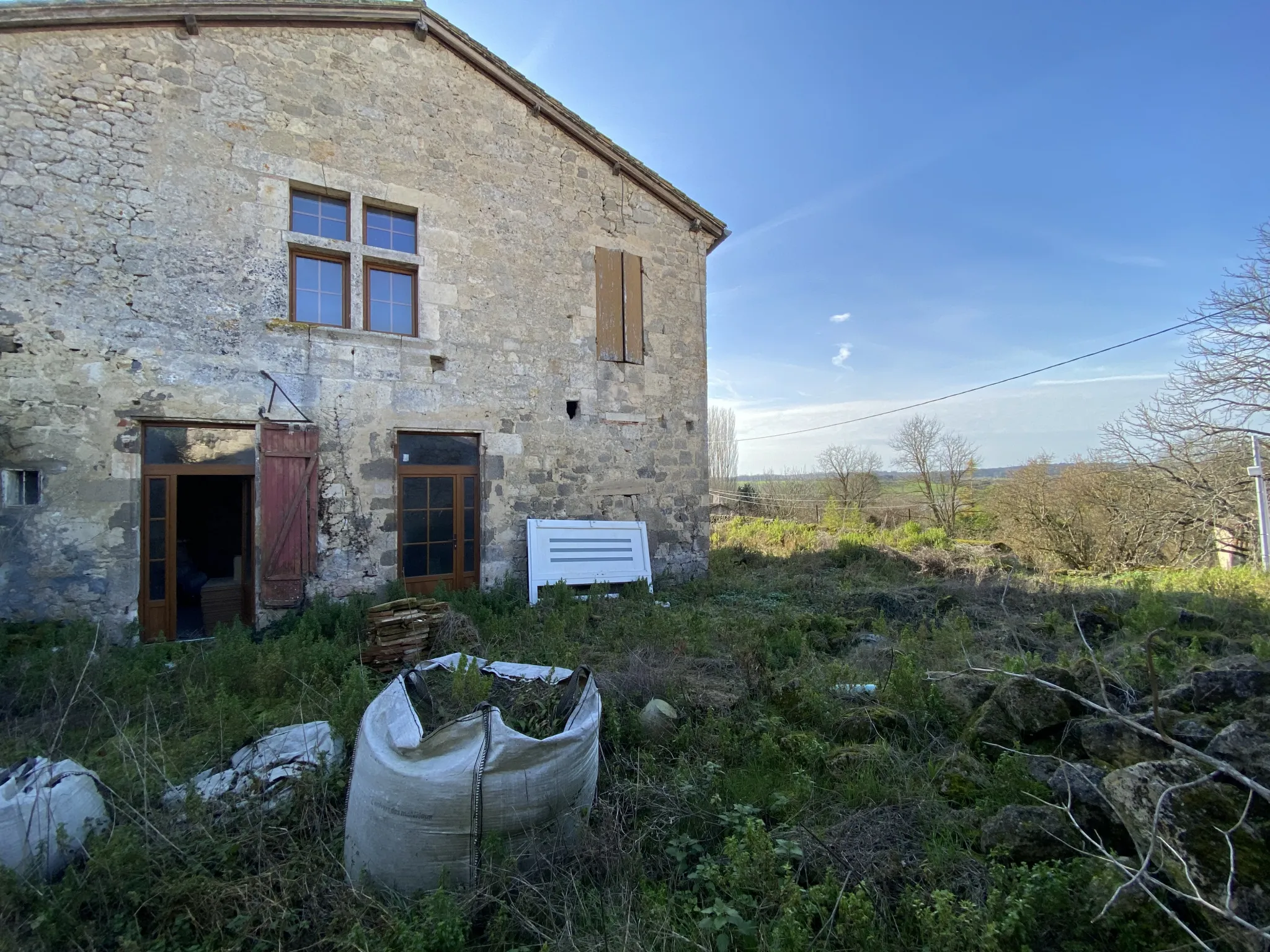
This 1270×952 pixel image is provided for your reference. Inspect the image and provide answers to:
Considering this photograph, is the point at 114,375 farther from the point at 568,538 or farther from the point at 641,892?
the point at 641,892

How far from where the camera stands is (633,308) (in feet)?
29.6

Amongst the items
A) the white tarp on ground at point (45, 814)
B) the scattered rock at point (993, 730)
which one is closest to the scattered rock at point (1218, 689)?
the scattered rock at point (993, 730)

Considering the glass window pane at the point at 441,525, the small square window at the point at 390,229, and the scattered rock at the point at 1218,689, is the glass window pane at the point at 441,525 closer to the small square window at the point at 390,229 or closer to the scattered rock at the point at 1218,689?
the small square window at the point at 390,229

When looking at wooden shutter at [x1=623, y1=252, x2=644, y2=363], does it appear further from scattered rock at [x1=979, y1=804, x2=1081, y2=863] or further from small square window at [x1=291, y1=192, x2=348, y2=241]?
scattered rock at [x1=979, y1=804, x2=1081, y2=863]

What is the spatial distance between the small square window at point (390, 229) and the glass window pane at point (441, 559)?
3.68m

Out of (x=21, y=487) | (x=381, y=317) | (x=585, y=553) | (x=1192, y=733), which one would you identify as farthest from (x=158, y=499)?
(x=1192, y=733)

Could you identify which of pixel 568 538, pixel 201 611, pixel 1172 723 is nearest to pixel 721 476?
pixel 568 538

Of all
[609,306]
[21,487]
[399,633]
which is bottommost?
[399,633]

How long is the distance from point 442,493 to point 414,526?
54cm

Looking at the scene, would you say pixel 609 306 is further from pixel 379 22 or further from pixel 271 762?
pixel 271 762

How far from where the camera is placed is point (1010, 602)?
7570 millimetres

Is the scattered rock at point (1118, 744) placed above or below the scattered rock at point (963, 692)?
above

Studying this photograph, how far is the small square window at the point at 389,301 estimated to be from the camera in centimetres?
726

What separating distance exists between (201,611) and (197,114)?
5.34m
